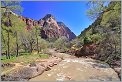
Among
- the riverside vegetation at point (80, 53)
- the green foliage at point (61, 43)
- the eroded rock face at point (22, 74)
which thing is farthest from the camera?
the green foliage at point (61, 43)

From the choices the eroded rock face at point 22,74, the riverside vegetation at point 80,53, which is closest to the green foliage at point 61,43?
the riverside vegetation at point 80,53

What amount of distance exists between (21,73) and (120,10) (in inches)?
251

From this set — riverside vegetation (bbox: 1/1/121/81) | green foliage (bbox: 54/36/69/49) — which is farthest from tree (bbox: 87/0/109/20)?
green foliage (bbox: 54/36/69/49)

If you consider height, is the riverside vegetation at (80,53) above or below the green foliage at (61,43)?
below

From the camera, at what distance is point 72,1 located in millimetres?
9727

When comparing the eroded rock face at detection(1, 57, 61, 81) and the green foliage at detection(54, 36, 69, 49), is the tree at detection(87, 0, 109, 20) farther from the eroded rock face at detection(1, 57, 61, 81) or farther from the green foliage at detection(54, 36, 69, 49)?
the green foliage at detection(54, 36, 69, 49)

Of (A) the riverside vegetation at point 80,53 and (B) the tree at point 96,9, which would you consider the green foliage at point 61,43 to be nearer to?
(A) the riverside vegetation at point 80,53

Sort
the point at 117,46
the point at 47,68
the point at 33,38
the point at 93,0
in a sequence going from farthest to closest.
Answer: the point at 33,38, the point at 117,46, the point at 47,68, the point at 93,0

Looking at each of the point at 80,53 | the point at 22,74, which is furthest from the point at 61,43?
the point at 22,74

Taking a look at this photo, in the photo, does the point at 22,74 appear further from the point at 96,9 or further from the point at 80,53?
the point at 80,53

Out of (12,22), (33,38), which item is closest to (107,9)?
(12,22)

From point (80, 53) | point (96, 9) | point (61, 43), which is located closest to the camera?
point (96, 9)

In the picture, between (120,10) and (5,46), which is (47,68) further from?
(5,46)

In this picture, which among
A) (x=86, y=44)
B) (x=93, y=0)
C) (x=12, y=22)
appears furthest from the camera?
(x=86, y=44)
